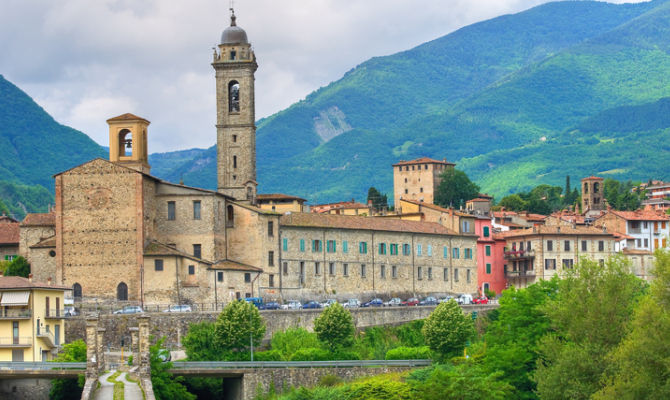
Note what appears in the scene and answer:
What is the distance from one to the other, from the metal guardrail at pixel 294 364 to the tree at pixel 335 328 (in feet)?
15.3

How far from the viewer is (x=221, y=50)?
101 meters

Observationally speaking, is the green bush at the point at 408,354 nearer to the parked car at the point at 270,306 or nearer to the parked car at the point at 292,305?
the parked car at the point at 292,305

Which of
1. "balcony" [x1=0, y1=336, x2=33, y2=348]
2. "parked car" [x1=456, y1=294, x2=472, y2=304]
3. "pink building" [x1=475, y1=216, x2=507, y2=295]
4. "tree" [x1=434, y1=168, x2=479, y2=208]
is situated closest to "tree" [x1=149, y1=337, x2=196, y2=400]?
"balcony" [x1=0, y1=336, x2=33, y2=348]

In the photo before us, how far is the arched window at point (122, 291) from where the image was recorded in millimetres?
79125

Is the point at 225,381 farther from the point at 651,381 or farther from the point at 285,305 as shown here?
the point at 651,381

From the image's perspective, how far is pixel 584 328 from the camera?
57562 mm

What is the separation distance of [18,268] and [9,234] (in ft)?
33.9

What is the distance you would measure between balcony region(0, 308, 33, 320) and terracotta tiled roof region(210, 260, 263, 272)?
16.6m

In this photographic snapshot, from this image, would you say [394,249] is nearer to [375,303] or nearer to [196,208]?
[375,303]

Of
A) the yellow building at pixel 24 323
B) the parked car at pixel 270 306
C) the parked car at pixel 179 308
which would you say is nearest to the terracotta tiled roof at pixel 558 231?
the parked car at pixel 270 306

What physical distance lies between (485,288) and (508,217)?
650 inches

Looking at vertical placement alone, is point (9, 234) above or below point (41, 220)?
below

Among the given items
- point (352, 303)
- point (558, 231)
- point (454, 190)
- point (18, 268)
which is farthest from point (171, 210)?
point (454, 190)

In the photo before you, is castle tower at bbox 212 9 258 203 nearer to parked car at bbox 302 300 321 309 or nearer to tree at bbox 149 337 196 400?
parked car at bbox 302 300 321 309
